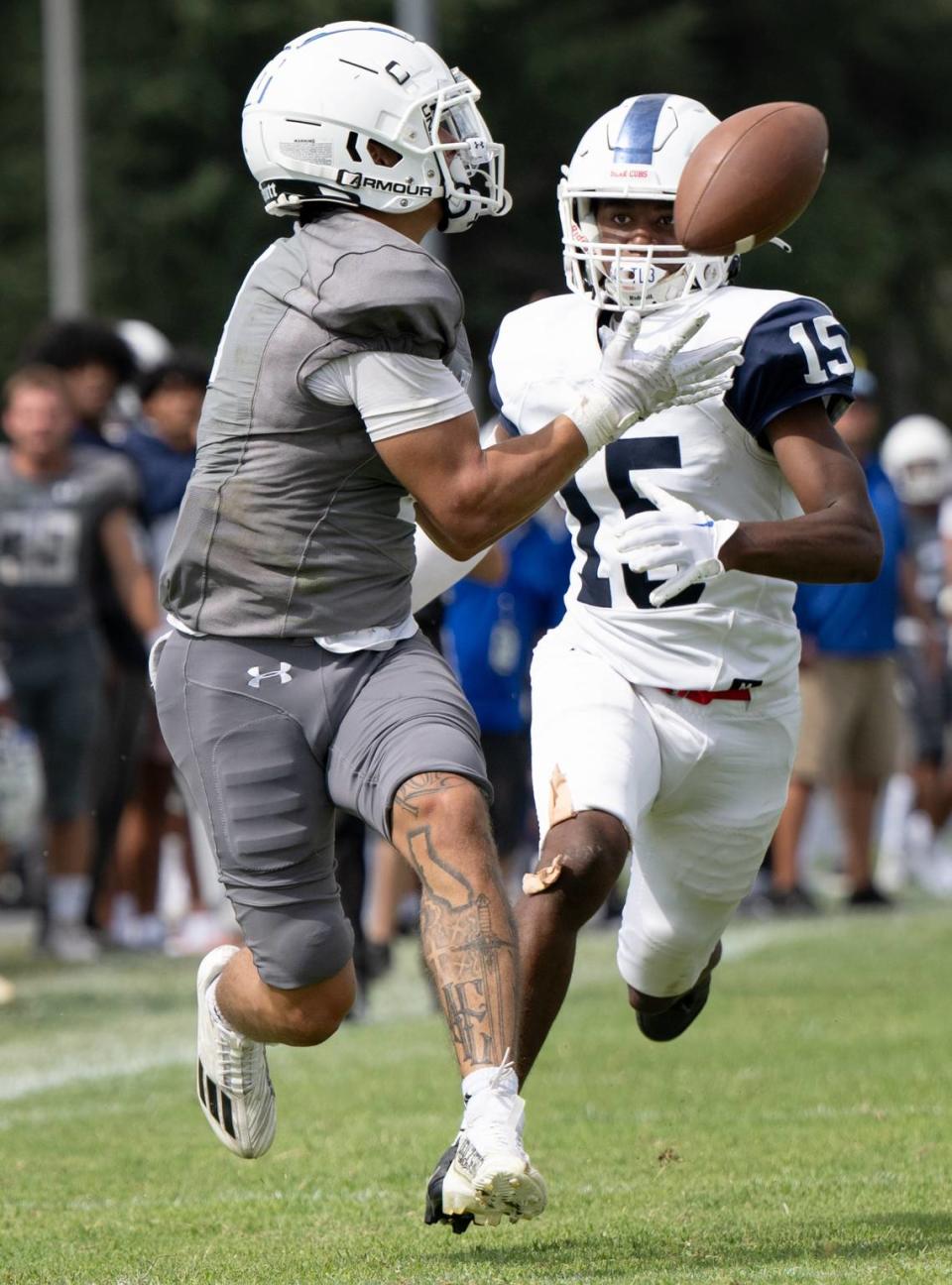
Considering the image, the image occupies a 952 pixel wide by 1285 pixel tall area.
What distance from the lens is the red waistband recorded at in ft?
15.4

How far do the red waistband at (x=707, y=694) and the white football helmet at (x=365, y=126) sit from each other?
1.02 meters

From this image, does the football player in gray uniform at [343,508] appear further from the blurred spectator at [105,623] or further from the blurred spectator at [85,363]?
the blurred spectator at [85,363]

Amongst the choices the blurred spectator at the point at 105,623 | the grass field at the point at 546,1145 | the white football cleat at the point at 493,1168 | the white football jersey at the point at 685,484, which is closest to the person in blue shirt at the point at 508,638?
the grass field at the point at 546,1145

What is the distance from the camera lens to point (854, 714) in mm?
10273

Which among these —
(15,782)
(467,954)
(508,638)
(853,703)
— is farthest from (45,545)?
(467,954)

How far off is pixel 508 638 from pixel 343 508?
4.44 meters

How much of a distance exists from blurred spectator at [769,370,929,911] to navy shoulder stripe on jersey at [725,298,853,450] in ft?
18.6

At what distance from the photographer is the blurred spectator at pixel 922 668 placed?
11641mm

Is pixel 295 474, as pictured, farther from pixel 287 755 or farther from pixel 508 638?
pixel 508 638

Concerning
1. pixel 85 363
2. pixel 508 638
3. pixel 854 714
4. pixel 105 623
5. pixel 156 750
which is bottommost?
pixel 854 714

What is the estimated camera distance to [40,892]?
1002cm

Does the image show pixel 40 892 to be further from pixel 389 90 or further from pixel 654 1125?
pixel 389 90

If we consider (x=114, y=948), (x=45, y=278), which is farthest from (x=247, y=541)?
(x=45, y=278)

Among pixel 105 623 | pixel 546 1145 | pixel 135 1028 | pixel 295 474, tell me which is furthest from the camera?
pixel 105 623
